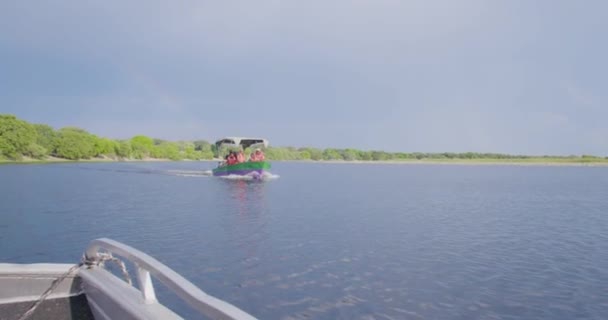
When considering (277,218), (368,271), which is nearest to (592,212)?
(277,218)

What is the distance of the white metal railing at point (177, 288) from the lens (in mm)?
2512

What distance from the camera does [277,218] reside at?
23.6 m

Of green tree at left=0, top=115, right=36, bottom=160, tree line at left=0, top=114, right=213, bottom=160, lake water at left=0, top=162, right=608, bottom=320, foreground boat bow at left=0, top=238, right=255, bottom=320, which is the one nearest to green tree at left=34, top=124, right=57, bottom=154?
tree line at left=0, top=114, right=213, bottom=160

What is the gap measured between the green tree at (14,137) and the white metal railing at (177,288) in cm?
12508

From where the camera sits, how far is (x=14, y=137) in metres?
106

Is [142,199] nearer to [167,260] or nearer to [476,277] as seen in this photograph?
[167,260]

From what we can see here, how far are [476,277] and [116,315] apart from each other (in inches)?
438

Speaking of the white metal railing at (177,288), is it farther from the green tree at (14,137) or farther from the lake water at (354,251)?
the green tree at (14,137)

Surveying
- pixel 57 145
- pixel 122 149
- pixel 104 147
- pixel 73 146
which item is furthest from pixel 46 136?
pixel 122 149

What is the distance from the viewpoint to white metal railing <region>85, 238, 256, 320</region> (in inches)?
98.9

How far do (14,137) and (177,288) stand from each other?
126786mm

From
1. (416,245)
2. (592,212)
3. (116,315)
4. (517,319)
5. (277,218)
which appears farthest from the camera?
(592,212)

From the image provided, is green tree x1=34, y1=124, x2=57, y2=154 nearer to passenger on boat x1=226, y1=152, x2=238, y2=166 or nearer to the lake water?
passenger on boat x1=226, y1=152, x2=238, y2=166

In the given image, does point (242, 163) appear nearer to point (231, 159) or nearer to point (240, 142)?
point (231, 159)
